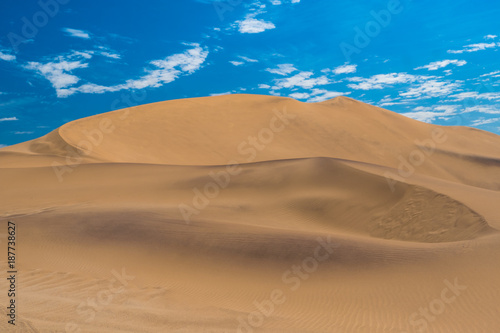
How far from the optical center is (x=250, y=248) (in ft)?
32.1

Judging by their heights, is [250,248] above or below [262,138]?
below

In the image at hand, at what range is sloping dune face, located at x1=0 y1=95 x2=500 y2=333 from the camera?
6465 mm

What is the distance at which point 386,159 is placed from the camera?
37.9m

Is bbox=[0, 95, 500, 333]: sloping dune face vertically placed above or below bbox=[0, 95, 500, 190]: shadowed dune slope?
below

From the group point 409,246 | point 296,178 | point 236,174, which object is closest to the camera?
point 409,246

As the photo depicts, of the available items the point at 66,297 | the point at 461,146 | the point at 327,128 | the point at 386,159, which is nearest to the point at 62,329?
the point at 66,297

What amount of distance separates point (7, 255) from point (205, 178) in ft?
30.5

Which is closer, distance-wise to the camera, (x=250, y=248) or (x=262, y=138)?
(x=250, y=248)

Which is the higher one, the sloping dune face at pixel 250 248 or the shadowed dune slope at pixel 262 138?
the shadowed dune slope at pixel 262 138

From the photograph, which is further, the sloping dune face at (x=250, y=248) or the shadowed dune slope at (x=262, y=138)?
the shadowed dune slope at (x=262, y=138)

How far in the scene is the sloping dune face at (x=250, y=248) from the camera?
646cm

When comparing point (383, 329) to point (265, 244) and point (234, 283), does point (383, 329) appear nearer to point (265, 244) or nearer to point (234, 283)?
point (234, 283)

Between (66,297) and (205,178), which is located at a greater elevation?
(205,178)

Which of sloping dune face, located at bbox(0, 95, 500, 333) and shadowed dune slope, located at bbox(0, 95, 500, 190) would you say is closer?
sloping dune face, located at bbox(0, 95, 500, 333)
